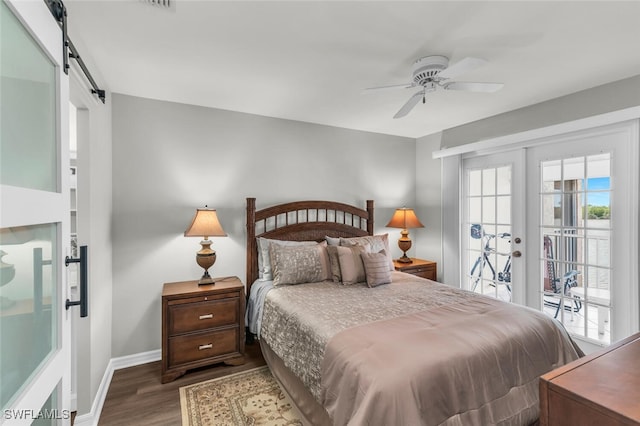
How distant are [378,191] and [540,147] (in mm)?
1886

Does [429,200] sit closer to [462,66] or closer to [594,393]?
[462,66]

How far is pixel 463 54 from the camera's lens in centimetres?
208

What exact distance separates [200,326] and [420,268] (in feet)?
8.73

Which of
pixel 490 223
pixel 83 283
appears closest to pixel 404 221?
pixel 490 223

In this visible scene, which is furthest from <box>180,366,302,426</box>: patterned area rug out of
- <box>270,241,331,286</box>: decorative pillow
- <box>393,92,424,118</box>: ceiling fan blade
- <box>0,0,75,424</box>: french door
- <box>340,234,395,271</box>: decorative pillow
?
<box>393,92,424,118</box>: ceiling fan blade

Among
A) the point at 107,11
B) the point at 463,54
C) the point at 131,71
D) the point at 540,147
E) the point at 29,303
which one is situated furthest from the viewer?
the point at 540,147

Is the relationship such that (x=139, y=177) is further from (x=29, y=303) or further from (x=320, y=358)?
(x=320, y=358)

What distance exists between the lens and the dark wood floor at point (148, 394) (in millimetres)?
2053

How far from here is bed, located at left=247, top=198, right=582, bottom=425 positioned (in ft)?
4.60

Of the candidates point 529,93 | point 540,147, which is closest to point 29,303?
point 529,93

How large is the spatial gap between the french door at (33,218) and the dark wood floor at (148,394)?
1.17m

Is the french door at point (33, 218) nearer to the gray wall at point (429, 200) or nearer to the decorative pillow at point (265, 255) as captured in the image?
the decorative pillow at point (265, 255)

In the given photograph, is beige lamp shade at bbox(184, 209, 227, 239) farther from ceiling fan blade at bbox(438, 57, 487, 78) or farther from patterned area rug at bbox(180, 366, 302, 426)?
ceiling fan blade at bbox(438, 57, 487, 78)

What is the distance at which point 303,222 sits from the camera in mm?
3545
